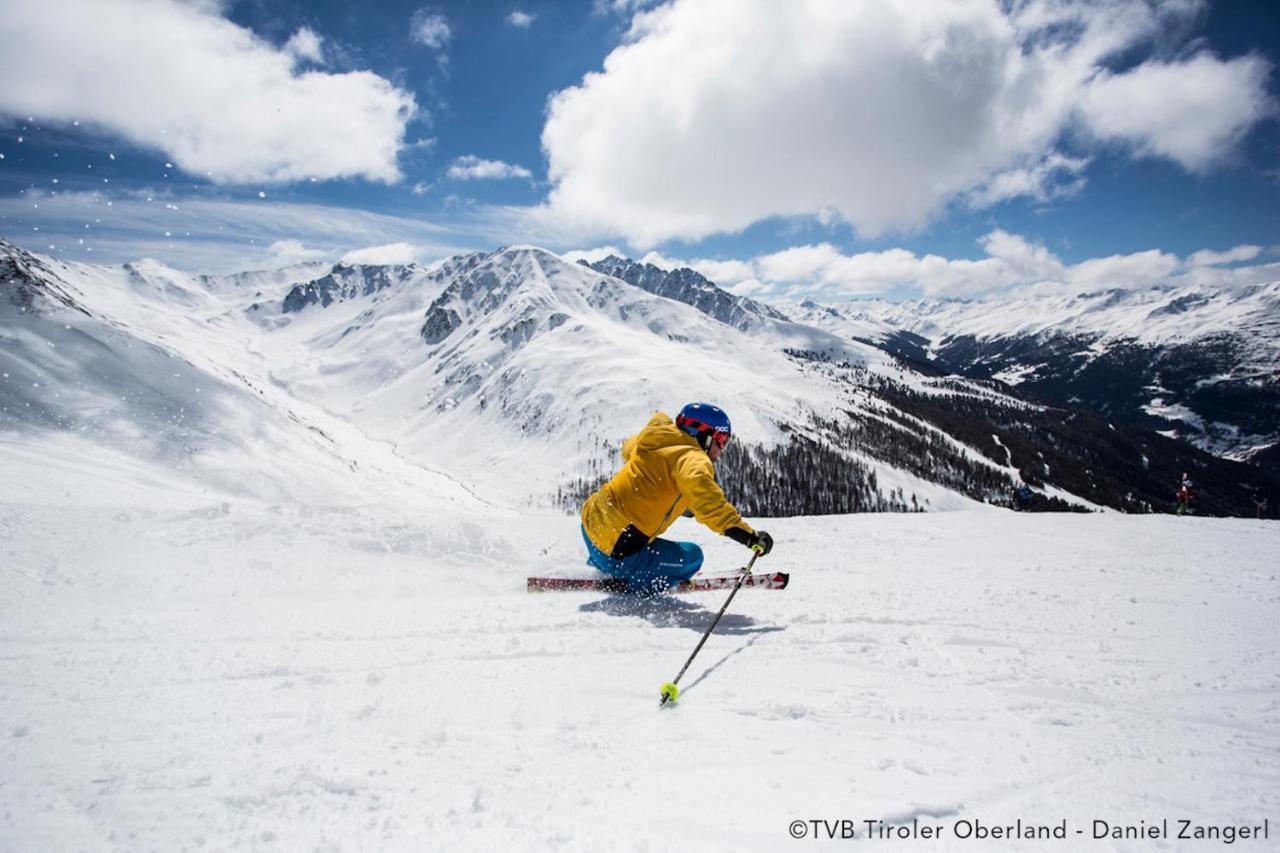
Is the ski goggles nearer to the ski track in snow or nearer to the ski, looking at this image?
the ski

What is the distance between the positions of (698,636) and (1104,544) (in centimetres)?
1032

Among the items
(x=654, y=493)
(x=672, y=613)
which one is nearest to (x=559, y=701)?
(x=672, y=613)

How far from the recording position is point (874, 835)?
288 cm

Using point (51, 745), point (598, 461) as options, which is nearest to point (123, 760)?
point (51, 745)

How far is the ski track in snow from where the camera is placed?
297cm

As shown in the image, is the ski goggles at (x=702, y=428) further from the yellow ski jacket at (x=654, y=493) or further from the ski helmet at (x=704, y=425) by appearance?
the yellow ski jacket at (x=654, y=493)

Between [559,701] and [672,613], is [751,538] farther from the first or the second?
[559,701]

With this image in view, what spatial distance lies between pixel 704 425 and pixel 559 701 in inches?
153

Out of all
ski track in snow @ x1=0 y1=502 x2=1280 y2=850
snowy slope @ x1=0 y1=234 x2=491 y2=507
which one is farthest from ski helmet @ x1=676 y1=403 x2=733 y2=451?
snowy slope @ x1=0 y1=234 x2=491 y2=507

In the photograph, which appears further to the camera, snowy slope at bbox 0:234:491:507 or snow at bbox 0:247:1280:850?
snowy slope at bbox 0:234:491:507

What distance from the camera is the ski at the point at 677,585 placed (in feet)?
24.2

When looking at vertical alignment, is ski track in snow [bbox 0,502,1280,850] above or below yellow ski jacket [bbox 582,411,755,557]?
below

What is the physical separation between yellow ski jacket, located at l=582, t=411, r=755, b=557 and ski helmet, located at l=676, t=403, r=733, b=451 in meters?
0.13

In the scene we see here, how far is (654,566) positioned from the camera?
25.1ft
